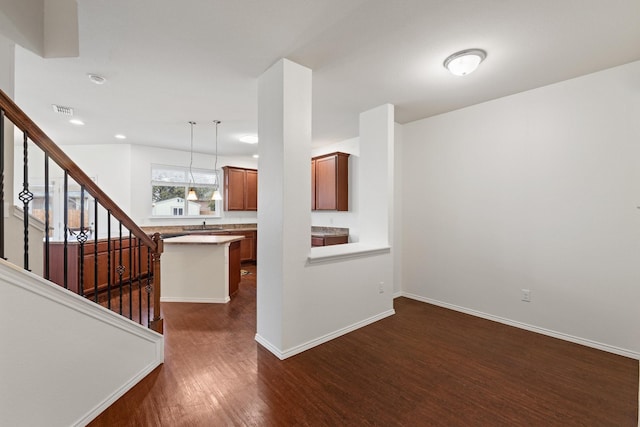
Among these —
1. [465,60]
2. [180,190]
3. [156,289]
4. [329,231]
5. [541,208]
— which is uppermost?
[465,60]

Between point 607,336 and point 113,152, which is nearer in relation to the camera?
point 607,336

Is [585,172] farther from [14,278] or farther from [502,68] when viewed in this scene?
[14,278]

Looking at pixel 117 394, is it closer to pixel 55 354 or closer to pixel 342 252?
pixel 55 354

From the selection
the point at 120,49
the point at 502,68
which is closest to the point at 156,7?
the point at 120,49

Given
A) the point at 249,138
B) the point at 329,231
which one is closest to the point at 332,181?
the point at 329,231

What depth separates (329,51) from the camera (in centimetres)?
238

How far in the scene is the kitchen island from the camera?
154 inches

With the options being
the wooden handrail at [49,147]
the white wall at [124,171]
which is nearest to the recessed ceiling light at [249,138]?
the white wall at [124,171]

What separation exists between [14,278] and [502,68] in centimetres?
385

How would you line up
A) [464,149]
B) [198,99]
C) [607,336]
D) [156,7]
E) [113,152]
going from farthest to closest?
1. [113,152]
2. [464,149]
3. [198,99]
4. [607,336]
5. [156,7]

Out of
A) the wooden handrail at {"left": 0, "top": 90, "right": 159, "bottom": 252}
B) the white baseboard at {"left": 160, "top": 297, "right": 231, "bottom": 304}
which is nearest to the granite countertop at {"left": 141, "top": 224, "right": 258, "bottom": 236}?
the white baseboard at {"left": 160, "top": 297, "right": 231, "bottom": 304}

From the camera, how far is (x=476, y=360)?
8.08ft

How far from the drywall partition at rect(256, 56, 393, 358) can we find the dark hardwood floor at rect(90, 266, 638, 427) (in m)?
0.23

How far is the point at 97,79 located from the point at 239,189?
13.1 feet
